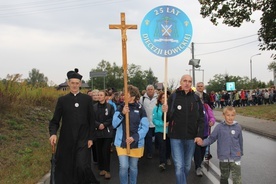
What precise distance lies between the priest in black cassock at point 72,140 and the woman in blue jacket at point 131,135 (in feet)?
1.66

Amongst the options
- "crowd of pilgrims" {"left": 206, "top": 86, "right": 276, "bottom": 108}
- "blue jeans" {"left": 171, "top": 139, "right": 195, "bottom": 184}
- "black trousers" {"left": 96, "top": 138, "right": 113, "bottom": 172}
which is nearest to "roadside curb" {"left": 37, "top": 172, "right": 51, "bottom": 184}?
"black trousers" {"left": 96, "top": 138, "right": 113, "bottom": 172}

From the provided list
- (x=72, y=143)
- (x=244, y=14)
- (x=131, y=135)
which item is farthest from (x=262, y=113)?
(x=72, y=143)

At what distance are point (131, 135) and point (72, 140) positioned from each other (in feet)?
2.95

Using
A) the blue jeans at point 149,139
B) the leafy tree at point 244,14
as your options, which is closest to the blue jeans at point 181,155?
the blue jeans at point 149,139

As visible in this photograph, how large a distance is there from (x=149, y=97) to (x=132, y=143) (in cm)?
370

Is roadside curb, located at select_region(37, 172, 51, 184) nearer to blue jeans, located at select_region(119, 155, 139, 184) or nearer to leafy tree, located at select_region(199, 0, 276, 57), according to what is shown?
blue jeans, located at select_region(119, 155, 139, 184)

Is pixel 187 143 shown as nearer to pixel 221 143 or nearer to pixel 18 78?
pixel 221 143

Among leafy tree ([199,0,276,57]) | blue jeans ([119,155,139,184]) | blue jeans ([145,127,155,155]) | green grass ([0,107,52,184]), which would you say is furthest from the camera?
leafy tree ([199,0,276,57])

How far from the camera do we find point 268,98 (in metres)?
33.3

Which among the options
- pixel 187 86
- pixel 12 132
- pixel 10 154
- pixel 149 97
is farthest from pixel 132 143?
pixel 12 132

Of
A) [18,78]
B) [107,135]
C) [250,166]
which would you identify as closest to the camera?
[107,135]

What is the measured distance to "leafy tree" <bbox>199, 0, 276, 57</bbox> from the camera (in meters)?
15.1

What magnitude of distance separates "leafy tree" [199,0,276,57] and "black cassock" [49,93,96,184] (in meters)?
12.3

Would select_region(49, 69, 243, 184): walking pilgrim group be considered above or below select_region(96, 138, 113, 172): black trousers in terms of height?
above
